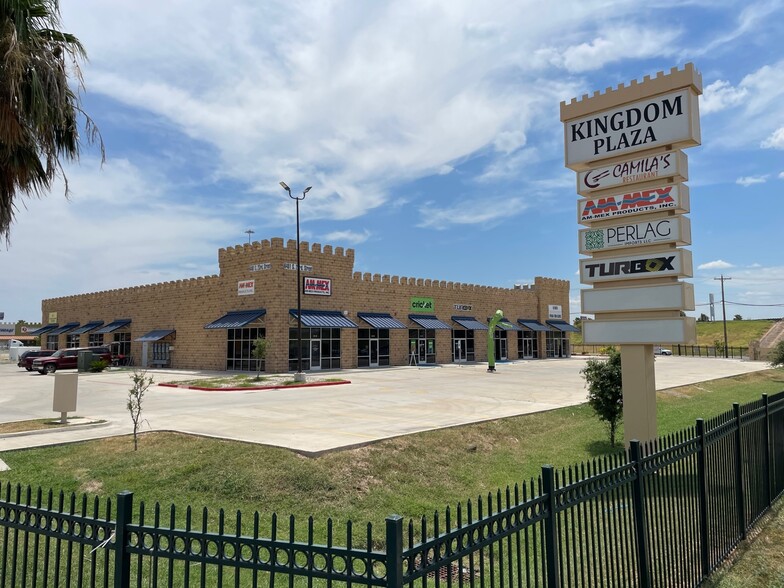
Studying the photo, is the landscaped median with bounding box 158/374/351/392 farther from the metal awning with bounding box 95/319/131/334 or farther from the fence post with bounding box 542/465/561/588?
the metal awning with bounding box 95/319/131/334

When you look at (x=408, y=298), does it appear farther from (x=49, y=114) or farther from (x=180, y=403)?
(x=49, y=114)

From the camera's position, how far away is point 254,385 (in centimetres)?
2447

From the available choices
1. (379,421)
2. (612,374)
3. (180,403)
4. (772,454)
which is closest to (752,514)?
(772,454)

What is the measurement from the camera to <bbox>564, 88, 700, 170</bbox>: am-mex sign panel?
1027cm

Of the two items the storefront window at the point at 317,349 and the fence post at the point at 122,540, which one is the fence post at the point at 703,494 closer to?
the fence post at the point at 122,540

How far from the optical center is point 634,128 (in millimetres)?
10852

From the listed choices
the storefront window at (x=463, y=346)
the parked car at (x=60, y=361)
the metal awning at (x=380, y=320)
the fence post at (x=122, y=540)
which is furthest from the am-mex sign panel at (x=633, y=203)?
the storefront window at (x=463, y=346)

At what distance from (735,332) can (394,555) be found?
123690 mm

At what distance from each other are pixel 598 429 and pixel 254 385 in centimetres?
1535

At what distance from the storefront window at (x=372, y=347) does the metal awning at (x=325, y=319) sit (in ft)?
9.54

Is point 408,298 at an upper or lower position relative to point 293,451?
upper

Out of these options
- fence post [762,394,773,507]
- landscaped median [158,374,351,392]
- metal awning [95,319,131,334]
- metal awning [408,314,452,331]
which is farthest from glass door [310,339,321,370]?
fence post [762,394,773,507]

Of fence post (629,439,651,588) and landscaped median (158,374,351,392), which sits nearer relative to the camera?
fence post (629,439,651,588)

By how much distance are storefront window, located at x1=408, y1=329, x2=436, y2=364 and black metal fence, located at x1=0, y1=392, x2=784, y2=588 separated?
33549 mm
